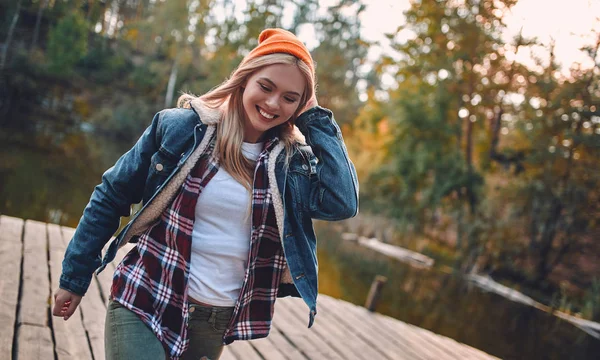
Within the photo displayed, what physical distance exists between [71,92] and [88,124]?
2.30 metres

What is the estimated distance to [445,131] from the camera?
67.2 ft

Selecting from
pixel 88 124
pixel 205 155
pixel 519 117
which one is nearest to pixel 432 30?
pixel 519 117

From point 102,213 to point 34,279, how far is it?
2.41 metres

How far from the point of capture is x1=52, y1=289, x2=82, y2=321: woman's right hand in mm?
1659

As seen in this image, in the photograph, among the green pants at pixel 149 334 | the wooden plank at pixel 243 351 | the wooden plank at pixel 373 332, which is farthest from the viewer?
the wooden plank at pixel 373 332

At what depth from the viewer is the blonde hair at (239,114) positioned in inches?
68.1

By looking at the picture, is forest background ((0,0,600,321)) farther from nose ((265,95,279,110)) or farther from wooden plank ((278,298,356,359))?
nose ((265,95,279,110))

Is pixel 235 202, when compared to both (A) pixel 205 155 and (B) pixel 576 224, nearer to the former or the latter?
(A) pixel 205 155

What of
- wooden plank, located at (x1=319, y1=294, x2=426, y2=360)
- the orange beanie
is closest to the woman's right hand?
the orange beanie

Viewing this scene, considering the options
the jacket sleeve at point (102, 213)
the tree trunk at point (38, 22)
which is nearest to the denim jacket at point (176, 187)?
the jacket sleeve at point (102, 213)

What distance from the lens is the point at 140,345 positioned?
1562 millimetres

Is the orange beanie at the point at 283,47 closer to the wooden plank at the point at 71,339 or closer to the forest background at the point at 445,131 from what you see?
the wooden plank at the point at 71,339

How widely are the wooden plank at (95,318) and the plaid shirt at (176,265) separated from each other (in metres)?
1.35

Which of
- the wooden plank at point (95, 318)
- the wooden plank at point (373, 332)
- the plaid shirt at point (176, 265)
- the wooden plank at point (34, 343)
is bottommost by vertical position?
the wooden plank at point (373, 332)
